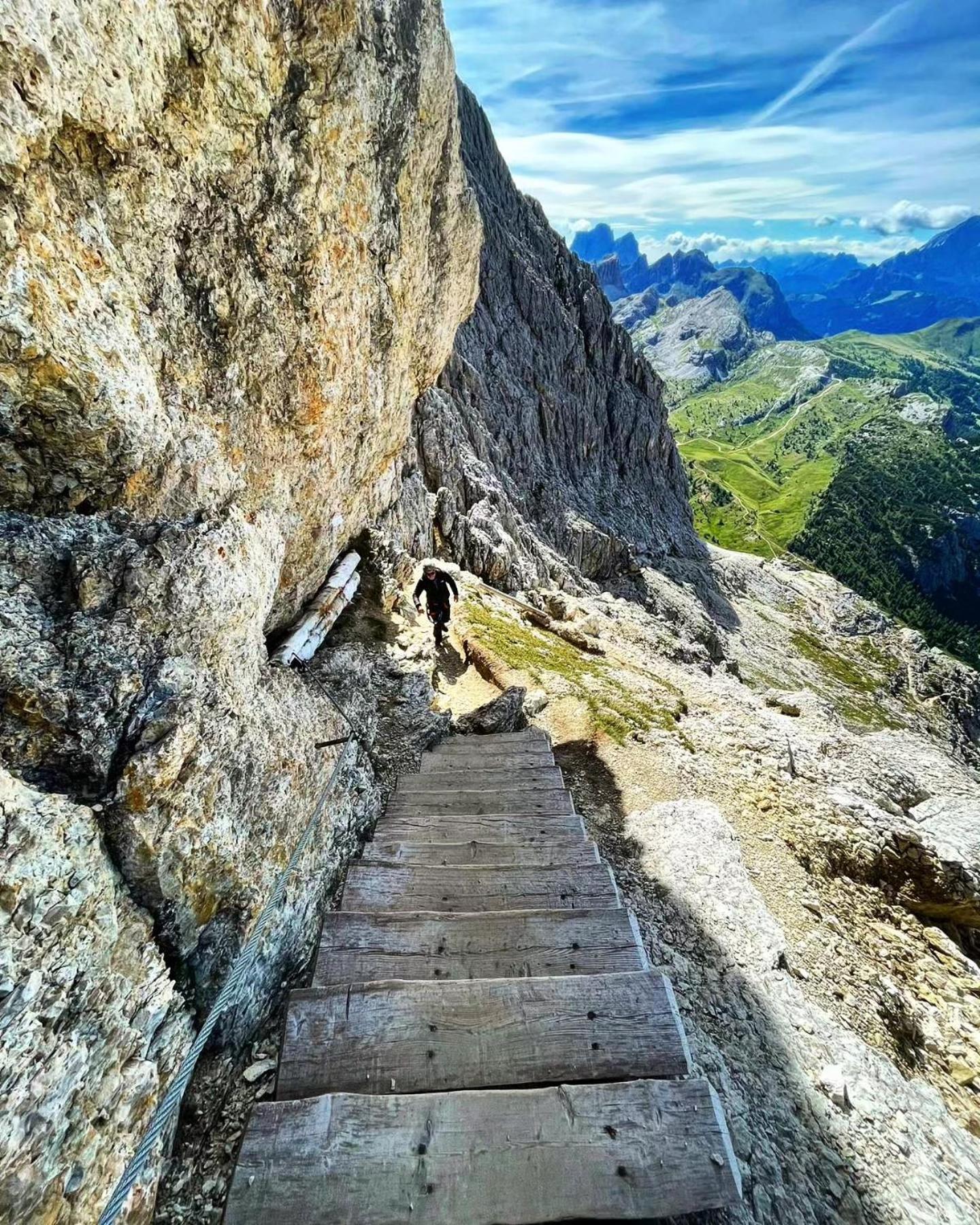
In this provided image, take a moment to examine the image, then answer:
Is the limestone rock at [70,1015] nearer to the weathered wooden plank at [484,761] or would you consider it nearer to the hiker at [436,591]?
the weathered wooden plank at [484,761]

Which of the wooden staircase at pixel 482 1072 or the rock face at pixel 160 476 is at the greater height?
the rock face at pixel 160 476

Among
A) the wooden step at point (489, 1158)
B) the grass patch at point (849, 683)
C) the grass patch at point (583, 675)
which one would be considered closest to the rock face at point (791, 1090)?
the wooden step at point (489, 1158)

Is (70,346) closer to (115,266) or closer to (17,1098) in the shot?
(115,266)

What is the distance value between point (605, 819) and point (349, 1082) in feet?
28.5

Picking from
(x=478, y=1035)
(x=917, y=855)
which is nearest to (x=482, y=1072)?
(x=478, y=1035)

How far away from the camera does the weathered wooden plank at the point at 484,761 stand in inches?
446

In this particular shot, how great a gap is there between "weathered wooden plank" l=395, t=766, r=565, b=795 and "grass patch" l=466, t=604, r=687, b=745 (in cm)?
559

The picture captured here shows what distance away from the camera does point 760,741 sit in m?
16.6

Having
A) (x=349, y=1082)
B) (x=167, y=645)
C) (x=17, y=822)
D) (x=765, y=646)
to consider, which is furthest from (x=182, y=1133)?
(x=765, y=646)

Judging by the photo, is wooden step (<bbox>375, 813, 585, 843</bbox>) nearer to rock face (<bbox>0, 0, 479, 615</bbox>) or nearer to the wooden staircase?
the wooden staircase

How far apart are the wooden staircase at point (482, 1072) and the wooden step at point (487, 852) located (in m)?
0.30

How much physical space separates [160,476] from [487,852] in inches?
262

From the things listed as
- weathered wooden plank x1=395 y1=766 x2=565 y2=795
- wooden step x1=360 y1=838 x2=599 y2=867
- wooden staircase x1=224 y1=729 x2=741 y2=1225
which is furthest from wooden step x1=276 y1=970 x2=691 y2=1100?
weathered wooden plank x1=395 y1=766 x2=565 y2=795

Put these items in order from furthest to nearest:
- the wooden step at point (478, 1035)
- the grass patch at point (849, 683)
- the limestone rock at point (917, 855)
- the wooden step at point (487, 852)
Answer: the grass patch at point (849, 683)
the limestone rock at point (917, 855)
the wooden step at point (487, 852)
the wooden step at point (478, 1035)
